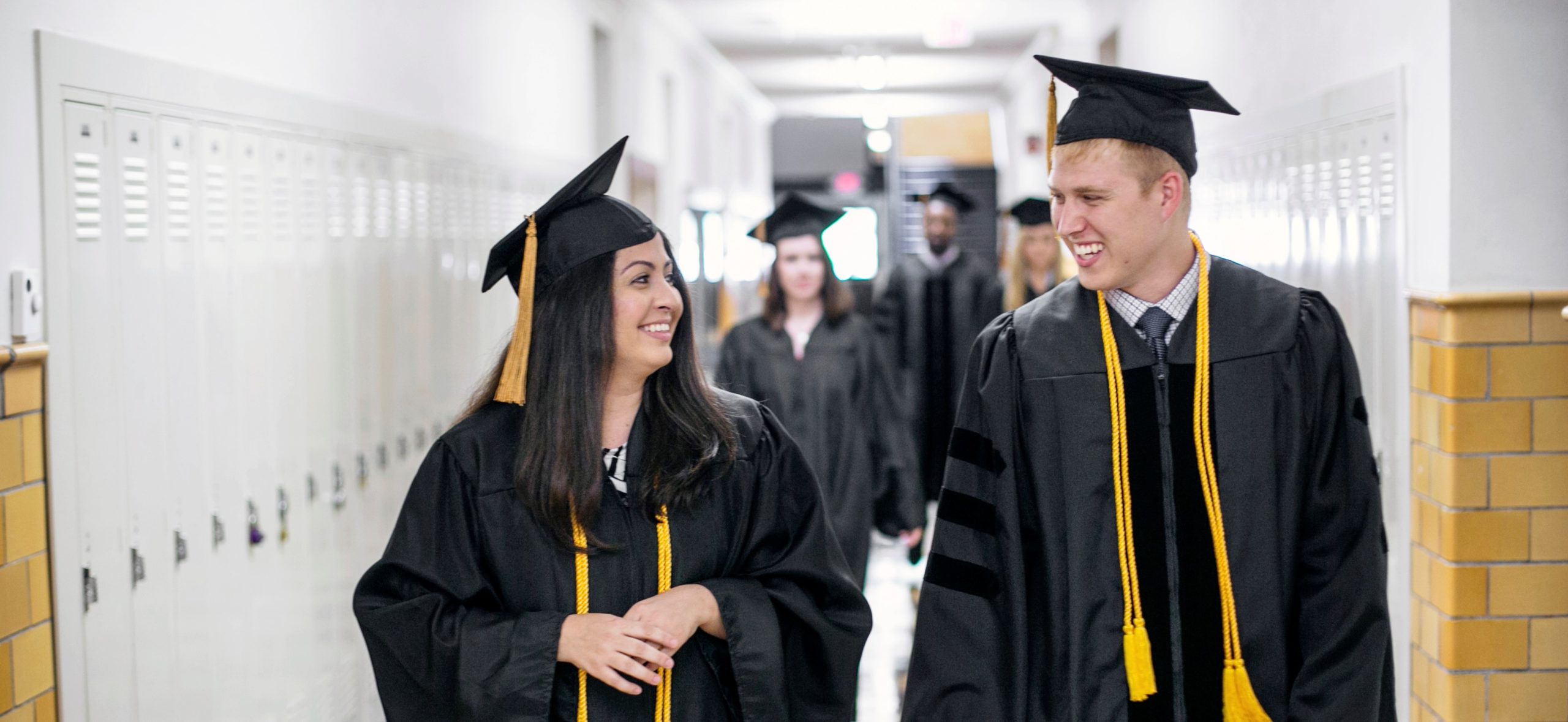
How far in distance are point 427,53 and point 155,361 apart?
7.26 feet

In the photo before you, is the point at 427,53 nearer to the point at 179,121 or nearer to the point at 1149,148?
the point at 179,121

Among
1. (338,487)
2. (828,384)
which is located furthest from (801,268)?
(338,487)

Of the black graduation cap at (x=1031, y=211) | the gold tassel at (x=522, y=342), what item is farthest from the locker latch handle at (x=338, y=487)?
the black graduation cap at (x=1031, y=211)

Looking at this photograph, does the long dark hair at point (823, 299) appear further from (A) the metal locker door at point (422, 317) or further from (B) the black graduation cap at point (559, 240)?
(B) the black graduation cap at point (559, 240)

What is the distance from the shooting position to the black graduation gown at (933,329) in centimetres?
736

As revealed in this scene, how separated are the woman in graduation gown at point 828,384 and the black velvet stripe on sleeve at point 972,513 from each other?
8.11 ft

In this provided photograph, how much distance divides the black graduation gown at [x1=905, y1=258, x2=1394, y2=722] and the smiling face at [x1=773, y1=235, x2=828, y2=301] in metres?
2.75

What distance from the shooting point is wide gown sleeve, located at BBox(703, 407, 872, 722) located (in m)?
2.15

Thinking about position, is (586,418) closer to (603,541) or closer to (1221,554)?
(603,541)

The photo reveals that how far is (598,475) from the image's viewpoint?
2148mm

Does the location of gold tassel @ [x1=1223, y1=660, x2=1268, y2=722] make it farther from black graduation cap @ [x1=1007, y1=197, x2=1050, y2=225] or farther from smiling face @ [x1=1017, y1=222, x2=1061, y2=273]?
smiling face @ [x1=1017, y1=222, x2=1061, y2=273]

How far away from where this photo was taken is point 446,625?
82.1 inches

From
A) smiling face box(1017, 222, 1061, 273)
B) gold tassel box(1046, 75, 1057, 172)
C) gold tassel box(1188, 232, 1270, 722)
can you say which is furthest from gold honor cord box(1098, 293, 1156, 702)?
smiling face box(1017, 222, 1061, 273)

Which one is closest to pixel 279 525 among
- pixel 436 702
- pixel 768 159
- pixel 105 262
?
pixel 105 262
